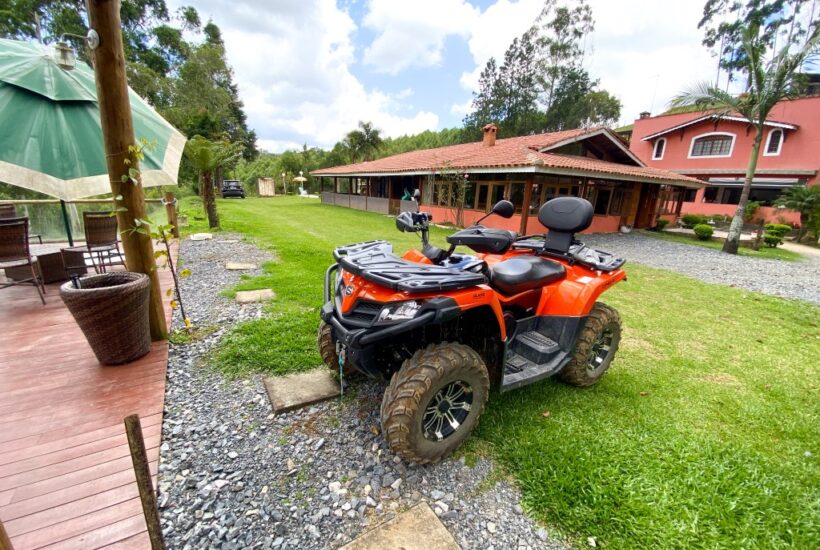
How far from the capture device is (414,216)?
2.44 metres

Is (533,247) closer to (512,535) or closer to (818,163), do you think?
(512,535)

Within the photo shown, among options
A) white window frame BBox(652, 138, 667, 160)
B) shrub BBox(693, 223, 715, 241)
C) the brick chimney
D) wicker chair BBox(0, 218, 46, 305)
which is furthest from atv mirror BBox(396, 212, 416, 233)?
white window frame BBox(652, 138, 667, 160)

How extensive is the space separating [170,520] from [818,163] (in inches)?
1052

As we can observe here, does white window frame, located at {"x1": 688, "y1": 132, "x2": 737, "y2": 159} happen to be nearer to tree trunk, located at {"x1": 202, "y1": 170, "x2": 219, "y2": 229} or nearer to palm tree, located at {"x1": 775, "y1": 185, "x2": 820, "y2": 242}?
palm tree, located at {"x1": 775, "y1": 185, "x2": 820, "y2": 242}

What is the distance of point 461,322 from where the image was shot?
2273 mm

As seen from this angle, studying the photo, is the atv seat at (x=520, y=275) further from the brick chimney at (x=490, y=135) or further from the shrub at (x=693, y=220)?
the shrub at (x=693, y=220)

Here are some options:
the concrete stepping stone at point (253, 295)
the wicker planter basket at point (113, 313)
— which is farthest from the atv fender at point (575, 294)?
the concrete stepping stone at point (253, 295)

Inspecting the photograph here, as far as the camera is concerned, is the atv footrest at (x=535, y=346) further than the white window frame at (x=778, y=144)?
No

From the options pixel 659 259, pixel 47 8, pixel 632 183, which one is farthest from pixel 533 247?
pixel 47 8

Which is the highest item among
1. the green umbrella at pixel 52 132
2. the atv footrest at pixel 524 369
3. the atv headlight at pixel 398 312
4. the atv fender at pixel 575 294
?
the green umbrella at pixel 52 132

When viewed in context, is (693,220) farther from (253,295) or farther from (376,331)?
(376,331)

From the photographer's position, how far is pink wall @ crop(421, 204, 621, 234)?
1230 cm

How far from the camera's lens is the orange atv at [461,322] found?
179 cm

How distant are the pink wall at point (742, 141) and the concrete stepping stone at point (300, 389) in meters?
23.7
